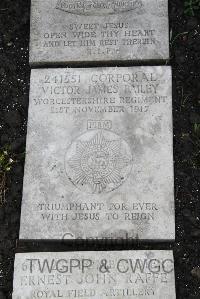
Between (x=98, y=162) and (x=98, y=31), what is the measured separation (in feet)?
3.50

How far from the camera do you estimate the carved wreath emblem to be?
3.75 m

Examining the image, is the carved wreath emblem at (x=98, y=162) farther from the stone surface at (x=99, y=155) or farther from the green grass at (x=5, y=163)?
the green grass at (x=5, y=163)

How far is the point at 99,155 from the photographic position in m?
3.82

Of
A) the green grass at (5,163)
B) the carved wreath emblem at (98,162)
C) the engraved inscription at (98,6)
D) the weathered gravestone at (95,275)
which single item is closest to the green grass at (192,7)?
the engraved inscription at (98,6)

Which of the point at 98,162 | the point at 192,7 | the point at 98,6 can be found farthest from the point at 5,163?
the point at 192,7

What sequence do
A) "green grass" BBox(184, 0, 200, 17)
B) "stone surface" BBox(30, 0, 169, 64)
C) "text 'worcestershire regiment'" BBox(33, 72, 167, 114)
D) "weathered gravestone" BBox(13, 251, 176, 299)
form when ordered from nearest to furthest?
"weathered gravestone" BBox(13, 251, 176, 299) < "text 'worcestershire regiment'" BBox(33, 72, 167, 114) < "stone surface" BBox(30, 0, 169, 64) < "green grass" BBox(184, 0, 200, 17)

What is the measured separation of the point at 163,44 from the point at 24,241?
180 cm

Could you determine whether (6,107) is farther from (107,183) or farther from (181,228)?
(181,228)

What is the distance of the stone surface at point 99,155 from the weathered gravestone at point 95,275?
144 mm

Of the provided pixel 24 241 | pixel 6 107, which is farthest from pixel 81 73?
pixel 24 241

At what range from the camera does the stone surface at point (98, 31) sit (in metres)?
4.09

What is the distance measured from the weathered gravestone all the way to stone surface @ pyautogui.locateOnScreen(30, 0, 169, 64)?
1490mm

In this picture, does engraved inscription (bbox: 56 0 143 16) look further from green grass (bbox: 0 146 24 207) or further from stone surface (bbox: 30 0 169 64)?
green grass (bbox: 0 146 24 207)

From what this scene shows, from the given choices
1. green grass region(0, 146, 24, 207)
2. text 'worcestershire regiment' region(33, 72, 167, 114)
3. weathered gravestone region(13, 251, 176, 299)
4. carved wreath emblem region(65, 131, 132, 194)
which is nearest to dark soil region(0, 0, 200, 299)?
green grass region(0, 146, 24, 207)
